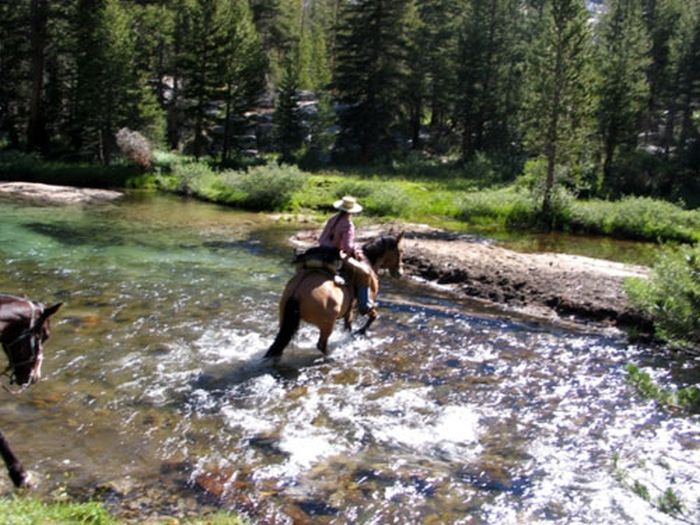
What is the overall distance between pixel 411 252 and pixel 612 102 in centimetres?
3362

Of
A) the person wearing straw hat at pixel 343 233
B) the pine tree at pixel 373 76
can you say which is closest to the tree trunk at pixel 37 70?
the pine tree at pixel 373 76

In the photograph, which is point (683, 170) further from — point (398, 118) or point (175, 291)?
point (175, 291)

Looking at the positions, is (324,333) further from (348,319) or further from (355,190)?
(355,190)

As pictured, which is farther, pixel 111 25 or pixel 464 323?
Result: pixel 111 25

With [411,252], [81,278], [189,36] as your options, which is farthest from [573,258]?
[189,36]

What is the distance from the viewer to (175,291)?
1538 centimetres

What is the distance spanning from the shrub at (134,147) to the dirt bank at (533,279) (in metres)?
20.6

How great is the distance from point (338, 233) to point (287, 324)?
210cm

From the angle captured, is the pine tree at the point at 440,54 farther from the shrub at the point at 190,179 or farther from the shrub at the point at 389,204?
the shrub at the point at 389,204

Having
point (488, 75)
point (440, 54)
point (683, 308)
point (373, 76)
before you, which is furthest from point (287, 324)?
point (440, 54)

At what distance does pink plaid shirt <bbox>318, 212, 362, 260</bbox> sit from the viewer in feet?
37.9

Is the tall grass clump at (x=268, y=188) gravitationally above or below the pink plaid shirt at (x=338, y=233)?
below

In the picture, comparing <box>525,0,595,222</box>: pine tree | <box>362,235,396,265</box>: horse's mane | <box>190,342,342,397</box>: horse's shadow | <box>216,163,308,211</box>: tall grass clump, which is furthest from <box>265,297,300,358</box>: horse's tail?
<box>525,0,595,222</box>: pine tree

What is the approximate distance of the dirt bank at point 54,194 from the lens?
30422 mm
